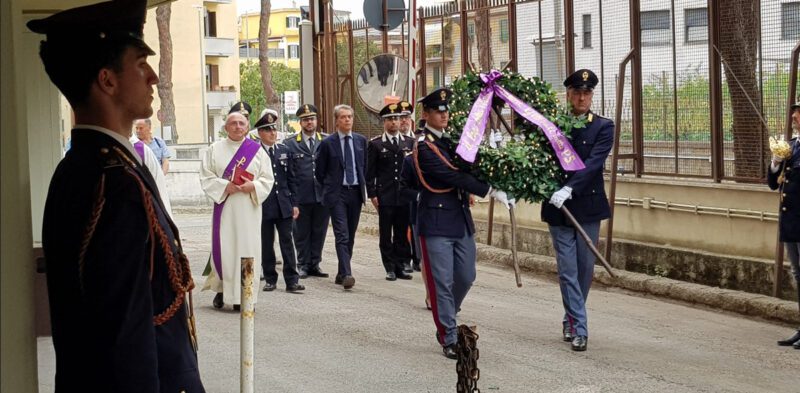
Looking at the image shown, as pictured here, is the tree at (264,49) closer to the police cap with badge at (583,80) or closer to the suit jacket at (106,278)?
the police cap with badge at (583,80)

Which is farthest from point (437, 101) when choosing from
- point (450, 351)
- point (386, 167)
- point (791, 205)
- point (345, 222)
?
point (345, 222)

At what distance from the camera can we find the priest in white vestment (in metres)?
11.1

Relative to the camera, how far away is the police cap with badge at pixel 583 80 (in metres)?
9.18

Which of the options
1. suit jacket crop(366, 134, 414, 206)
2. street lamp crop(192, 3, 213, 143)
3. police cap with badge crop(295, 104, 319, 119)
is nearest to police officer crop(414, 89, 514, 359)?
suit jacket crop(366, 134, 414, 206)

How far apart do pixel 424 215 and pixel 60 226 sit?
A: 6044 mm

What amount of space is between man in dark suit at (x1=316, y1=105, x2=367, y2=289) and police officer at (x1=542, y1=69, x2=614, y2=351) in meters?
4.81

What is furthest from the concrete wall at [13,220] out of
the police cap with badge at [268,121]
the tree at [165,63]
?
the tree at [165,63]

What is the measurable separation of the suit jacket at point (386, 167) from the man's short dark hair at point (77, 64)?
34.4 ft

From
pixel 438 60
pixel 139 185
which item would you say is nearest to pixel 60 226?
pixel 139 185

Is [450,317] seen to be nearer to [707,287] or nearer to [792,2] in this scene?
[707,287]

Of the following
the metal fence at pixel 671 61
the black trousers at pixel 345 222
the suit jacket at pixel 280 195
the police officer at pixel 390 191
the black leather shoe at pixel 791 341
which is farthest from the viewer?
the police officer at pixel 390 191

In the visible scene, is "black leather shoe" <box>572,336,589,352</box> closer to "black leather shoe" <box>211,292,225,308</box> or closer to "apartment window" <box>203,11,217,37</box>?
"black leather shoe" <box>211,292,225,308</box>

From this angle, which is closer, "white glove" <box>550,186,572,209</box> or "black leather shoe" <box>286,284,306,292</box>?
"white glove" <box>550,186,572,209</box>

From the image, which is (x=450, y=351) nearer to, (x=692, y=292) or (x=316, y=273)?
(x=692, y=292)
